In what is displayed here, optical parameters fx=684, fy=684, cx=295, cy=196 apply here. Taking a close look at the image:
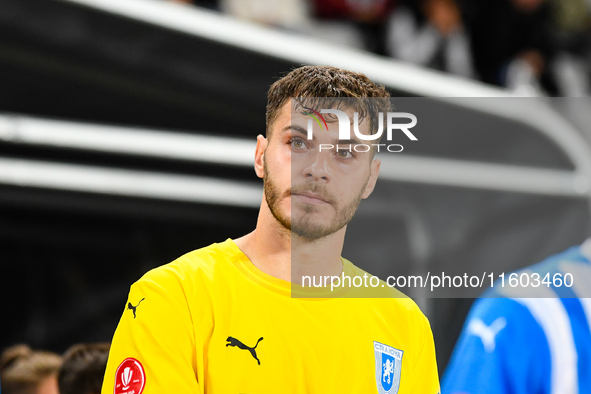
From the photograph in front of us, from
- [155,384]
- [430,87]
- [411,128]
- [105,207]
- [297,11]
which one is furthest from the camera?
[297,11]

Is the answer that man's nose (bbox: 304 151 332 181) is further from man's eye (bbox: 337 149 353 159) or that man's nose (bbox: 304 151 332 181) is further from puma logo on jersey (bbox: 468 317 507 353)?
puma logo on jersey (bbox: 468 317 507 353)

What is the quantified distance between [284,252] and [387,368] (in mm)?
223

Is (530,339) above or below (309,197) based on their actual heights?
below

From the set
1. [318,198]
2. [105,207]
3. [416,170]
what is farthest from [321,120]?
[105,207]

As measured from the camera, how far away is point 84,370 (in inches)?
45.9

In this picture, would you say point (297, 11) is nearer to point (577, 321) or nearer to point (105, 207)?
point (105, 207)

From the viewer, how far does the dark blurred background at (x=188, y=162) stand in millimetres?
1173

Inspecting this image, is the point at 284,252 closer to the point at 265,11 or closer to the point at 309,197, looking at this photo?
the point at 309,197

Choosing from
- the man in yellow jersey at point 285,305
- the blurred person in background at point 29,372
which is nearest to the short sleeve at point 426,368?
the man in yellow jersey at point 285,305

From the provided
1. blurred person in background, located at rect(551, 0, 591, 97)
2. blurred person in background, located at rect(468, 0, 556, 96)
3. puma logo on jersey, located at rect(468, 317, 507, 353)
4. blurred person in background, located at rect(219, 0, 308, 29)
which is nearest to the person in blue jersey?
puma logo on jersey, located at rect(468, 317, 507, 353)

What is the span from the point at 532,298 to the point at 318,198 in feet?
1.37

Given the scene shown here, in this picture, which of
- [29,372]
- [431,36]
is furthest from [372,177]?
[431,36]

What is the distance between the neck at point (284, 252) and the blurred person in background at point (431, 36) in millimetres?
3100

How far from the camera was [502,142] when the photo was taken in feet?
4.15
